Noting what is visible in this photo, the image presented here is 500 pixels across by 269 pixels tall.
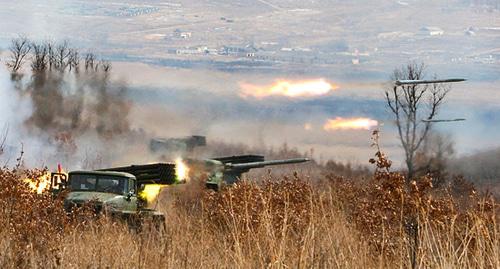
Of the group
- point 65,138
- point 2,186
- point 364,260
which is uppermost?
point 65,138

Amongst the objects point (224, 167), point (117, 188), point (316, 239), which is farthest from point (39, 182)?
point (224, 167)

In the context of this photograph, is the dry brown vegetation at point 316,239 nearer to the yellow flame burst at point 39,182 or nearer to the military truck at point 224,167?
the yellow flame burst at point 39,182

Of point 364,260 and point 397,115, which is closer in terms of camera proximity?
point 364,260

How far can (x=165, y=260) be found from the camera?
1188 centimetres

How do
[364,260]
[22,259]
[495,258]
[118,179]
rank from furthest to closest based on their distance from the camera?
[118,179] → [22,259] → [364,260] → [495,258]

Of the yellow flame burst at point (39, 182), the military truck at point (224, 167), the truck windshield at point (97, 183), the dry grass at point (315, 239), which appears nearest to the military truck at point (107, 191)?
the truck windshield at point (97, 183)

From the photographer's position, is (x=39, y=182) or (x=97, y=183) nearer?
(x=39, y=182)

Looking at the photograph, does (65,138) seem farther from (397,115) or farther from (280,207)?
(280,207)

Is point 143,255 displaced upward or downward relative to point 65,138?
downward

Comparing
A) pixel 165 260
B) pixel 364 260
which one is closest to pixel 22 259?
pixel 165 260

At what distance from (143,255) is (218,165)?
22740 millimetres

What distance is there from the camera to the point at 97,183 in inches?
945

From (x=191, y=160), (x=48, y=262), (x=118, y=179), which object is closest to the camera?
(x=48, y=262)

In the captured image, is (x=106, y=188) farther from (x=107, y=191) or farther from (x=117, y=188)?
(x=117, y=188)
